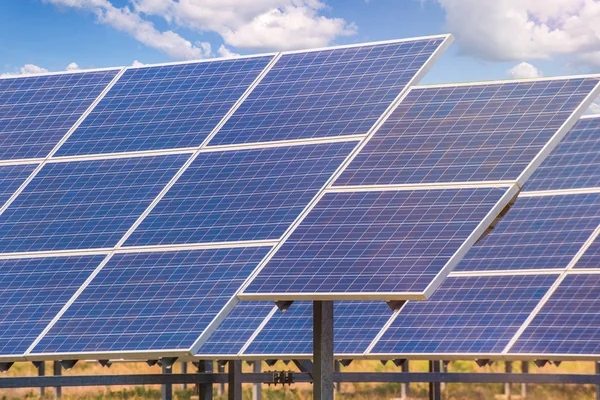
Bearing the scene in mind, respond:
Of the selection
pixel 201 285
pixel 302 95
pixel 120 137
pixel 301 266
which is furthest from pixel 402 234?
pixel 120 137

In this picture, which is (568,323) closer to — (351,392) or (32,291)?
(32,291)

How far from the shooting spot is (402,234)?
65.8 ft

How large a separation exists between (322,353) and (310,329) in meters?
9.10

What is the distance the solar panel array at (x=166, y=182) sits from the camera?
20.8 meters

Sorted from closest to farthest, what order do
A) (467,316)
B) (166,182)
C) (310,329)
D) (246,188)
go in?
(246,188) < (166,182) < (467,316) < (310,329)

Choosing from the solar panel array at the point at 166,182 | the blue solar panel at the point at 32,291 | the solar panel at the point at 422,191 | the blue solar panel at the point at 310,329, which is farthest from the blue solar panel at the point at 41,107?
the solar panel at the point at 422,191

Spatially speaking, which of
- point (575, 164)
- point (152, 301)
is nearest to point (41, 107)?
point (152, 301)

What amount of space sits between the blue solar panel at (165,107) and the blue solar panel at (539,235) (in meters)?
8.32

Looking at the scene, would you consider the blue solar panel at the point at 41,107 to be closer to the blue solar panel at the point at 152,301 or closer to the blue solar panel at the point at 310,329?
the blue solar panel at the point at 152,301

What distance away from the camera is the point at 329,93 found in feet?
79.8

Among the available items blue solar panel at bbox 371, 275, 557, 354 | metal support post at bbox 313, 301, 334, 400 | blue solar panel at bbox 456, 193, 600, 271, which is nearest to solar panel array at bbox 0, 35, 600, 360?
metal support post at bbox 313, 301, 334, 400

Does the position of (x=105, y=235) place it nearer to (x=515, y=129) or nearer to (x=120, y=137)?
(x=120, y=137)

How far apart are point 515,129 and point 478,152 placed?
77 cm

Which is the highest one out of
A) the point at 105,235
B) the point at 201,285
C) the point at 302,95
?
the point at 302,95
